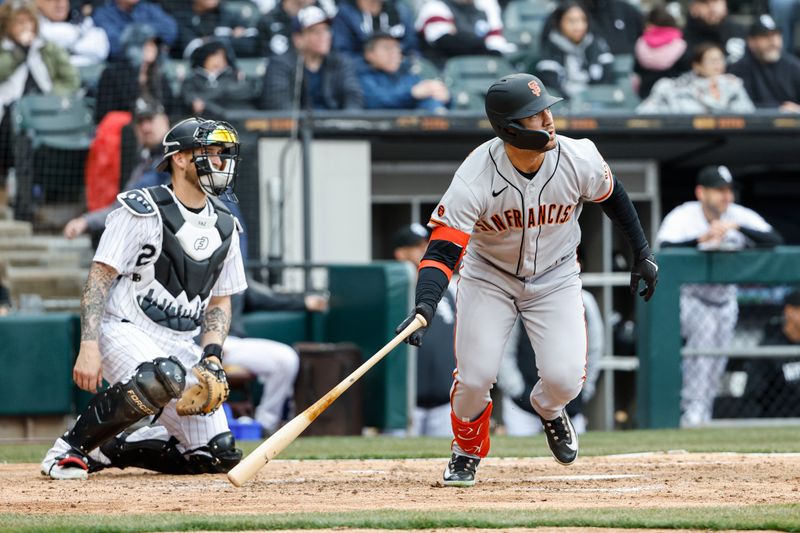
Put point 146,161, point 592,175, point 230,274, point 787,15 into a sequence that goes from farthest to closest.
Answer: point 787,15 → point 146,161 → point 230,274 → point 592,175

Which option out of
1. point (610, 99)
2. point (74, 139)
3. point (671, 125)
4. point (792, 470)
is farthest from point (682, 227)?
point (74, 139)

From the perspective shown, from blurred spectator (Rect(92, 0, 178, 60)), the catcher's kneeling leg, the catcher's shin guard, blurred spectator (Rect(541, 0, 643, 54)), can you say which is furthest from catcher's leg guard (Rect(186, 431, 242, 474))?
blurred spectator (Rect(541, 0, 643, 54))

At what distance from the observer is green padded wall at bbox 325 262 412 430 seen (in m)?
9.52

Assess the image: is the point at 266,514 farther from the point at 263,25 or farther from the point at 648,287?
the point at 263,25

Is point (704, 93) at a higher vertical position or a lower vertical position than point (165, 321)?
higher

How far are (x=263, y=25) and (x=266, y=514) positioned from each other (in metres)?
8.80

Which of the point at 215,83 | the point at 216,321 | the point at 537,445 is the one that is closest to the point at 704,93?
the point at 215,83

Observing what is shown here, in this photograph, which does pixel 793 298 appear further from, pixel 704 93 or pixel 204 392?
pixel 204 392

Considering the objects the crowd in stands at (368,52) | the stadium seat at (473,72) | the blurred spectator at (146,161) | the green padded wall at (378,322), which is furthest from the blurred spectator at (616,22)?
the blurred spectator at (146,161)

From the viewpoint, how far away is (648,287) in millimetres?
5602

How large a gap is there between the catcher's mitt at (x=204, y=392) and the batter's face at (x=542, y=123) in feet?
5.30

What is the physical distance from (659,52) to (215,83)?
13.5 feet

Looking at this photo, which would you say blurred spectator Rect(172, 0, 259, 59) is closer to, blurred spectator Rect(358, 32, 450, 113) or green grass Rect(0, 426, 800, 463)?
blurred spectator Rect(358, 32, 450, 113)

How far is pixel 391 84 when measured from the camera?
38.1 feet
